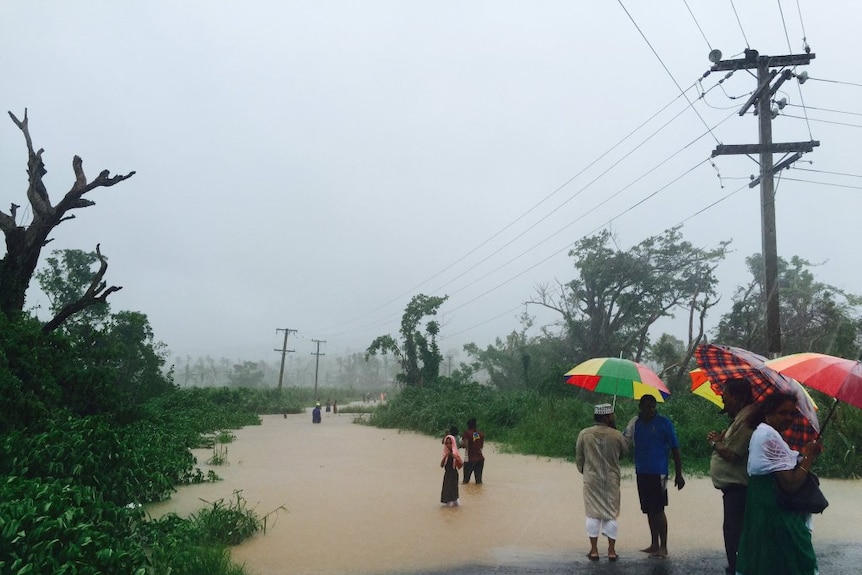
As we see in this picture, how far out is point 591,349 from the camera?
33.1 m

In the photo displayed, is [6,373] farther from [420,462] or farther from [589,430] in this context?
→ [420,462]

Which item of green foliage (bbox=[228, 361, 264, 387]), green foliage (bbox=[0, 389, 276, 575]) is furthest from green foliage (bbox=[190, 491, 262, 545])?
green foliage (bbox=[228, 361, 264, 387])

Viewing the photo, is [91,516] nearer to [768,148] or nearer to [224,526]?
[224,526]

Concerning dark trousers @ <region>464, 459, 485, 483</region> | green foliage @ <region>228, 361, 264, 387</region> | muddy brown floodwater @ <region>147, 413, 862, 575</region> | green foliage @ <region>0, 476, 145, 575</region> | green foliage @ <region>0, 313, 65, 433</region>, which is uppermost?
green foliage @ <region>228, 361, 264, 387</region>

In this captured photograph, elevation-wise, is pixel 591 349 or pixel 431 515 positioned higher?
pixel 591 349

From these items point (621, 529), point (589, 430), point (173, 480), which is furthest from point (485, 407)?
point (589, 430)

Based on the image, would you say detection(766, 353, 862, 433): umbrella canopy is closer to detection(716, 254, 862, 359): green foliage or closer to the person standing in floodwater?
the person standing in floodwater

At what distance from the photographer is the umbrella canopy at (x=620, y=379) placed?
7211 millimetres

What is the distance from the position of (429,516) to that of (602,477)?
3.64 meters

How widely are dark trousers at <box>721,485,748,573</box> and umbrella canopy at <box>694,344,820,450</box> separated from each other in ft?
2.39

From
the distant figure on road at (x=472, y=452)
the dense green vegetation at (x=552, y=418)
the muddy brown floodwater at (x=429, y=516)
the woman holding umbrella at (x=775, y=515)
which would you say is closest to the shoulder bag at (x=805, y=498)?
the woman holding umbrella at (x=775, y=515)

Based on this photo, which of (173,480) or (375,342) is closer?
(173,480)

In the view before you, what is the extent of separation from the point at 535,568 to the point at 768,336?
8.71m

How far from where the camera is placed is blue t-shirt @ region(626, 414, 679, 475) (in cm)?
625
